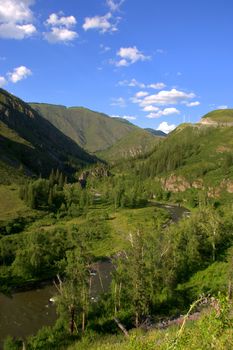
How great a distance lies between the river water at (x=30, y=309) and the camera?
56.4m

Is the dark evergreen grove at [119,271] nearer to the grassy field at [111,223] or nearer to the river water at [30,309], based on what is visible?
the grassy field at [111,223]

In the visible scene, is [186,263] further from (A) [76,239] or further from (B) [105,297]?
(A) [76,239]

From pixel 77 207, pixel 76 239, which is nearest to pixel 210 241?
pixel 76 239

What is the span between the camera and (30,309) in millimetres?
65250

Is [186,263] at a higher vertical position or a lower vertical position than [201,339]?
lower

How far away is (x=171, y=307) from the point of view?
61.9 metres

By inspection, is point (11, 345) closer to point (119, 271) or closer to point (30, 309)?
point (119, 271)

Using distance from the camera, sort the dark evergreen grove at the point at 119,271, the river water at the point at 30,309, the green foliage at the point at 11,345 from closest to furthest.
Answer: the dark evergreen grove at the point at 119,271, the green foliage at the point at 11,345, the river water at the point at 30,309

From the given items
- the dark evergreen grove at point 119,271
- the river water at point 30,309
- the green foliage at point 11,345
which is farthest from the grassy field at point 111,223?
the green foliage at point 11,345

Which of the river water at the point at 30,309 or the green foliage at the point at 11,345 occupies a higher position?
the green foliage at the point at 11,345

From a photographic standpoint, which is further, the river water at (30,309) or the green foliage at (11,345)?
the river water at (30,309)

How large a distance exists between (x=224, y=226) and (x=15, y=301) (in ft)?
175

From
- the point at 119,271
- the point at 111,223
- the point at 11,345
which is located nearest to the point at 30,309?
the point at 119,271

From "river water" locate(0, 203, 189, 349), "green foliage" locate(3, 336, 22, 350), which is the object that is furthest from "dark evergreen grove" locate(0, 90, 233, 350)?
"river water" locate(0, 203, 189, 349)
